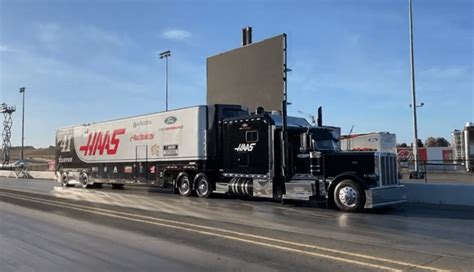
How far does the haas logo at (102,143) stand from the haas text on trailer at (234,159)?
0.05m

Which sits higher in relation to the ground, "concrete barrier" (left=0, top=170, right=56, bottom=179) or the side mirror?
the side mirror

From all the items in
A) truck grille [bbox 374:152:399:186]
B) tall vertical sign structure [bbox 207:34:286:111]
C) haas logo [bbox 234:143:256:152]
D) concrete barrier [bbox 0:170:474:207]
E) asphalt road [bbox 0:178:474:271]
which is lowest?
asphalt road [bbox 0:178:474:271]

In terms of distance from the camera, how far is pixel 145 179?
74.4 feet

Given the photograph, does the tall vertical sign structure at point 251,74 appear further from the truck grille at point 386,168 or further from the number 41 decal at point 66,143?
the truck grille at point 386,168

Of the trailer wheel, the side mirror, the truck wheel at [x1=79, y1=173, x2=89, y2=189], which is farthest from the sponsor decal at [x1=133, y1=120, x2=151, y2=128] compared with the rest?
the side mirror

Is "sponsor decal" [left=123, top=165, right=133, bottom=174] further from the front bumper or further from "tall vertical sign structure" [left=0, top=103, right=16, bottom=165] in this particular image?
"tall vertical sign structure" [left=0, top=103, right=16, bottom=165]

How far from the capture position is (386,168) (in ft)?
47.9

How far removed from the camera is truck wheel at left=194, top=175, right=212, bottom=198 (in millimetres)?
19375

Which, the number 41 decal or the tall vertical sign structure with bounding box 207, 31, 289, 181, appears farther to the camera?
the tall vertical sign structure with bounding box 207, 31, 289, 181

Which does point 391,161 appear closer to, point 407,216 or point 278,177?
point 407,216

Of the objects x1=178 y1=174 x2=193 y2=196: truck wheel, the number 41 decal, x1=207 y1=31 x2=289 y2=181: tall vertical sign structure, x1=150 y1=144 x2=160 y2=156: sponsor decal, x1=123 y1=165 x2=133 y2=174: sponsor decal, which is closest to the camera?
x1=178 y1=174 x2=193 y2=196: truck wheel

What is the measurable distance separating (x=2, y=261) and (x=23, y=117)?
74773 mm

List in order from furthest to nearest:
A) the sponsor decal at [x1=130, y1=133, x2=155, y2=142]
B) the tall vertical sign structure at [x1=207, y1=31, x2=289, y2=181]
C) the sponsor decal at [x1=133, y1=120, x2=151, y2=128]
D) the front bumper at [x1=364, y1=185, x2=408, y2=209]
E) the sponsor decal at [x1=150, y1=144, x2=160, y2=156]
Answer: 1. the tall vertical sign structure at [x1=207, y1=31, x2=289, y2=181]
2. the sponsor decal at [x1=133, y1=120, x2=151, y2=128]
3. the sponsor decal at [x1=130, y1=133, x2=155, y2=142]
4. the sponsor decal at [x1=150, y1=144, x2=160, y2=156]
5. the front bumper at [x1=364, y1=185, x2=408, y2=209]

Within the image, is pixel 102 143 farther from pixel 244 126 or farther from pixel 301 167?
pixel 301 167
